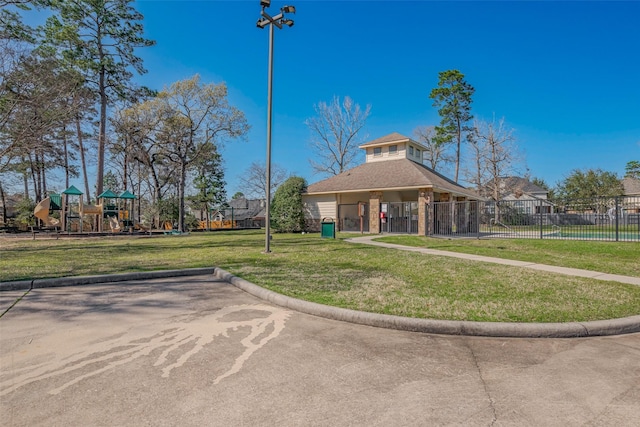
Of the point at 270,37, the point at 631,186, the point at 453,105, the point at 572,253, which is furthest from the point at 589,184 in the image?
the point at 270,37

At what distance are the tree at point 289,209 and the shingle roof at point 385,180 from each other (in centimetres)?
127

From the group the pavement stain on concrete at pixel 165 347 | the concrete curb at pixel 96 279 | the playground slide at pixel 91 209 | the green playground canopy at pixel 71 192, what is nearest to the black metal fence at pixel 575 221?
the concrete curb at pixel 96 279

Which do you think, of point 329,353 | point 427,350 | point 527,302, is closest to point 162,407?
point 329,353

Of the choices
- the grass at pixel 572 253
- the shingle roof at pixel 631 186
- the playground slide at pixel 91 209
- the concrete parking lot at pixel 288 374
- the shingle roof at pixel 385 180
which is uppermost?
the shingle roof at pixel 631 186

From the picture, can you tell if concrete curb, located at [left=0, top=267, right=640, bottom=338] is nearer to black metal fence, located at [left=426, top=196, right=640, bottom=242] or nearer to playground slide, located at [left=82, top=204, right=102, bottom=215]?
black metal fence, located at [left=426, top=196, right=640, bottom=242]

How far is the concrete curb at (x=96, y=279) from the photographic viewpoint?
18.9 feet

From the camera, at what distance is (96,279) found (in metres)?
6.28

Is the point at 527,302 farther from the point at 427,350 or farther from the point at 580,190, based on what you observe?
the point at 580,190

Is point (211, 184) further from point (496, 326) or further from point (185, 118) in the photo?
point (496, 326)

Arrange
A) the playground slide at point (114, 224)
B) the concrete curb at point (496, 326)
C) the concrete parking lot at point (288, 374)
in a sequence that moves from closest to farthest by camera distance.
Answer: the concrete parking lot at point (288, 374) → the concrete curb at point (496, 326) → the playground slide at point (114, 224)

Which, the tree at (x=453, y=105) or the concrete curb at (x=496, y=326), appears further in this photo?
the tree at (x=453, y=105)

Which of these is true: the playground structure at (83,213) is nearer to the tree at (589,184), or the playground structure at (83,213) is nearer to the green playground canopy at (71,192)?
the green playground canopy at (71,192)

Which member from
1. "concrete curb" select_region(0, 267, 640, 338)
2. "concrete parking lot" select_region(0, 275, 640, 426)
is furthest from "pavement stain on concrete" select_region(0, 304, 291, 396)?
"concrete curb" select_region(0, 267, 640, 338)

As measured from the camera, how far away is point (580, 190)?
161ft
